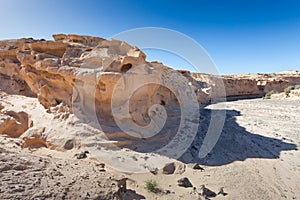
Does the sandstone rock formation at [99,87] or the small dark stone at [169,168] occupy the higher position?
the sandstone rock formation at [99,87]

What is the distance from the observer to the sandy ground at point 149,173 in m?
2.76

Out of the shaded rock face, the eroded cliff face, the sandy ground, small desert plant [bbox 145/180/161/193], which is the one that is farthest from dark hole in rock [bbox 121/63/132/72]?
the shaded rock face

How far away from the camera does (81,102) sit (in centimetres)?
607

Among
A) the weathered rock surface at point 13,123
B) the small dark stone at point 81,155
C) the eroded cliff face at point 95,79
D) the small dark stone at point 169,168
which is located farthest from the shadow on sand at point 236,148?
the weathered rock surface at point 13,123

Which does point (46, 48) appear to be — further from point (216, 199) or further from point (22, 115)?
point (216, 199)

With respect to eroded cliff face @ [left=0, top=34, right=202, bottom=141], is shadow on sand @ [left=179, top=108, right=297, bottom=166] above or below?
below

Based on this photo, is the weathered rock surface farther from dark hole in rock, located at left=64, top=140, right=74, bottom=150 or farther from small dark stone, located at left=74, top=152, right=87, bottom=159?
small dark stone, located at left=74, top=152, right=87, bottom=159

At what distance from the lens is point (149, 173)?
4.36m

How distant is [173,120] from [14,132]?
18.6ft

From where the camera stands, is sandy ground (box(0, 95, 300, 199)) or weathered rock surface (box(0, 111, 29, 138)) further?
weathered rock surface (box(0, 111, 29, 138))

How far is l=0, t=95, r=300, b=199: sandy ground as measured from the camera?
2756mm

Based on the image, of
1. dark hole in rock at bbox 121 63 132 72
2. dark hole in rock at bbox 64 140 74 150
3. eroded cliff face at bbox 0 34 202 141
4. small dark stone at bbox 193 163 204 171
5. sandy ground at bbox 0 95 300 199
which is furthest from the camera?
dark hole in rock at bbox 121 63 132 72

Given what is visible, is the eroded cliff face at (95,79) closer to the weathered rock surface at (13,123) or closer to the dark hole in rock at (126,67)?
the dark hole in rock at (126,67)

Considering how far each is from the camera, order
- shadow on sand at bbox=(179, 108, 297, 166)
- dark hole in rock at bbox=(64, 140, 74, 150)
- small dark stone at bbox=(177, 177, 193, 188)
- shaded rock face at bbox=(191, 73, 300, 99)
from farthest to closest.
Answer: shaded rock face at bbox=(191, 73, 300, 99), shadow on sand at bbox=(179, 108, 297, 166), dark hole in rock at bbox=(64, 140, 74, 150), small dark stone at bbox=(177, 177, 193, 188)
